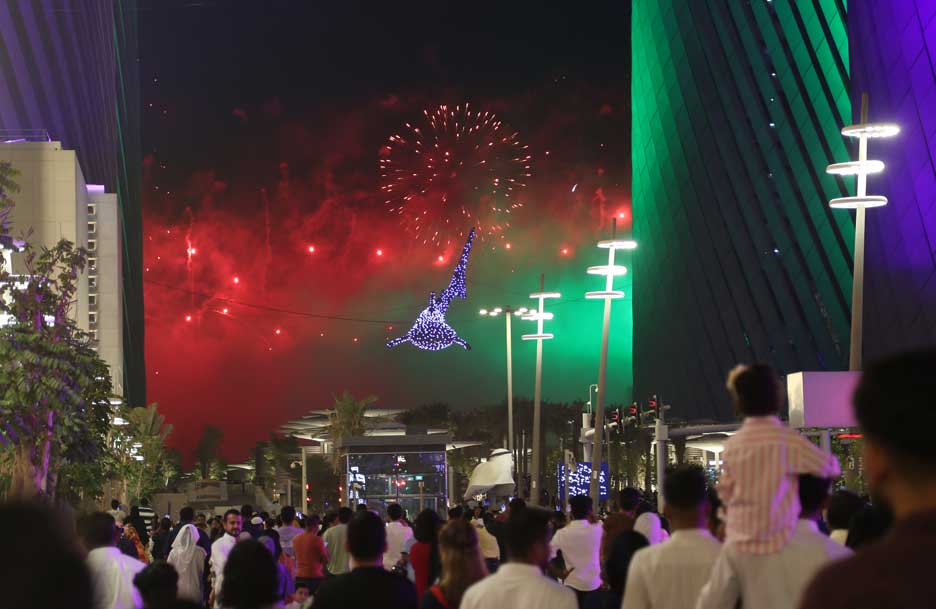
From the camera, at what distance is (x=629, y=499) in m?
13.0

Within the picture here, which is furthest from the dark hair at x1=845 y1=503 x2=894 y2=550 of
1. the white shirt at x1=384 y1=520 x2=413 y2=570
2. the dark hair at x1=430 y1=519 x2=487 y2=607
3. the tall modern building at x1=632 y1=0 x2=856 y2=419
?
the tall modern building at x1=632 y1=0 x2=856 y2=419

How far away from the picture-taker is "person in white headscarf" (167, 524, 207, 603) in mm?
16641

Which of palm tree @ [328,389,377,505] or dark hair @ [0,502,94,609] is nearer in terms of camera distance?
dark hair @ [0,502,94,609]

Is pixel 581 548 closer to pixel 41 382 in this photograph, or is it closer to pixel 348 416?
pixel 41 382

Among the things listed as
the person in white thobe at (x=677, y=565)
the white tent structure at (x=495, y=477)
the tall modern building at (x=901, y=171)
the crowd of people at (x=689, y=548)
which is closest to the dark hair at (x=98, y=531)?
the crowd of people at (x=689, y=548)

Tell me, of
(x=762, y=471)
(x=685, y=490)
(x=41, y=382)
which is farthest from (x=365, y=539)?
(x=41, y=382)

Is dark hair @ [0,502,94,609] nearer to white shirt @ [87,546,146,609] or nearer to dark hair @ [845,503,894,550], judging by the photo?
dark hair @ [845,503,894,550]

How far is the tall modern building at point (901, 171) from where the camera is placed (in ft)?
146

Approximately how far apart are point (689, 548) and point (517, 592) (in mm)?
797

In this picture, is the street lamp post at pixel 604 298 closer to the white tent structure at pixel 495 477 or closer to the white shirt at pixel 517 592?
the white tent structure at pixel 495 477

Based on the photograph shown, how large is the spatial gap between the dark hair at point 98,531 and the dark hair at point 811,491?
4800 mm

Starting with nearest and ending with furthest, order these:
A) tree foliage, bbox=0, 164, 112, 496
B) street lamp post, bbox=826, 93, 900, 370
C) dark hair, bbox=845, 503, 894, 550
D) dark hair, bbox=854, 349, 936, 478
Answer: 1. dark hair, bbox=854, 349, 936, 478
2. dark hair, bbox=845, 503, 894, 550
3. street lamp post, bbox=826, 93, 900, 370
4. tree foliage, bbox=0, 164, 112, 496

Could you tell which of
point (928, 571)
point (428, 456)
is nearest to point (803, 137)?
point (428, 456)

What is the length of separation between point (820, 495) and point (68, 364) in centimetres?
2314
